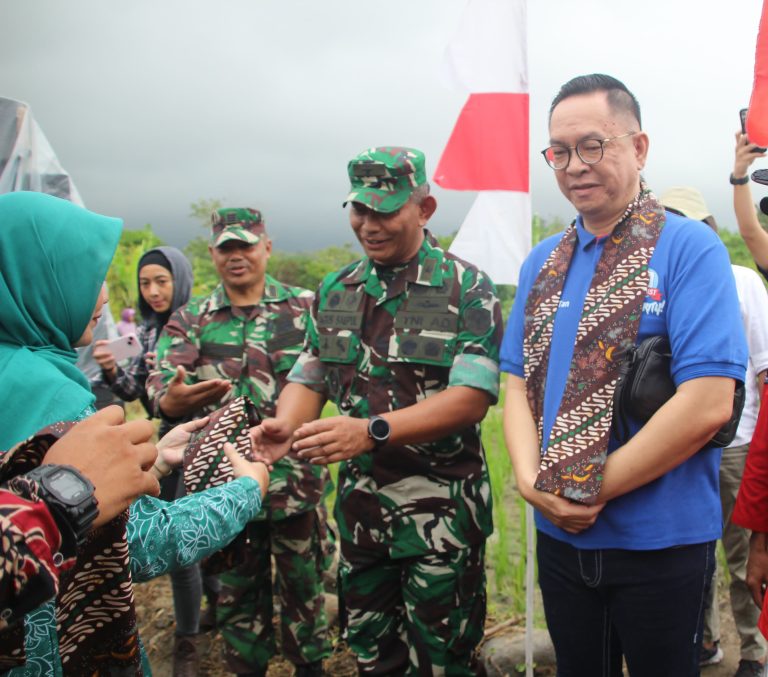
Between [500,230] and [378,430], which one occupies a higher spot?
[500,230]

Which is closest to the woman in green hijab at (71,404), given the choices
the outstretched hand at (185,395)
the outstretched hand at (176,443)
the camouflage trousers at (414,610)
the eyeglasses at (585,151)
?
the outstretched hand at (176,443)

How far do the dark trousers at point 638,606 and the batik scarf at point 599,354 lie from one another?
0.22 meters

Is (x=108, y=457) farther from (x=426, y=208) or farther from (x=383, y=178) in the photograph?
(x=426, y=208)

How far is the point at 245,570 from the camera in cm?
317

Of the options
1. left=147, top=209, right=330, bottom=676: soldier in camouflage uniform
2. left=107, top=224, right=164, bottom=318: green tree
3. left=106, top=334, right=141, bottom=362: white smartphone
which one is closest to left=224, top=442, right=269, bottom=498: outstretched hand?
left=147, top=209, right=330, bottom=676: soldier in camouflage uniform

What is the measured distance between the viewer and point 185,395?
301cm

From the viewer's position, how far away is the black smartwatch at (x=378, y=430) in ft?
7.61

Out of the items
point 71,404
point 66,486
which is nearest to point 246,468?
point 71,404

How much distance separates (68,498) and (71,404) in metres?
0.47

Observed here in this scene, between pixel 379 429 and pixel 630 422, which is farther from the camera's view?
pixel 379 429

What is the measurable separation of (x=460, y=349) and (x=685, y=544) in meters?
1.00

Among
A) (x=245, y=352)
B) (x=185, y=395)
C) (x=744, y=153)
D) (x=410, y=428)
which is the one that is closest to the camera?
(x=410, y=428)

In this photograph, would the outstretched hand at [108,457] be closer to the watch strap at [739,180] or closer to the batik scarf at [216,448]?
the batik scarf at [216,448]

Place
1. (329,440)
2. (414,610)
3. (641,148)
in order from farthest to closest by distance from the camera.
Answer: (414,610), (329,440), (641,148)
